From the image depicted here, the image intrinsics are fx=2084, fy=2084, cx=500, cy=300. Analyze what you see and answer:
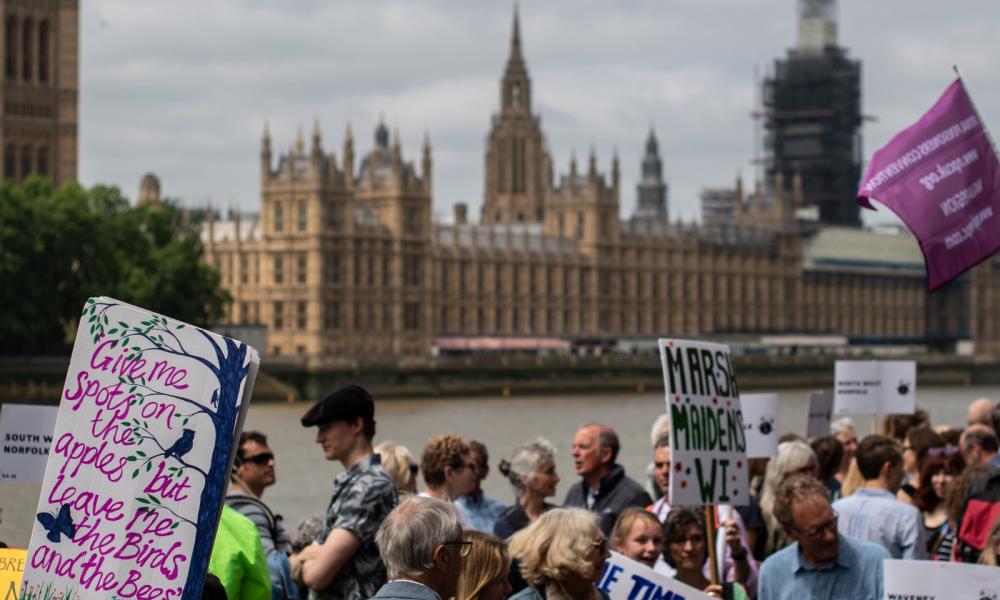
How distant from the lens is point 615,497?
7.46 m

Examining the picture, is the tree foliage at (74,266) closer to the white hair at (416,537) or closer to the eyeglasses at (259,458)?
the eyeglasses at (259,458)

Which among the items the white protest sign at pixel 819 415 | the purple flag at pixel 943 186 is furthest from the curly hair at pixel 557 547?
the white protest sign at pixel 819 415

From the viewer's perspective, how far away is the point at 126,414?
4.04m

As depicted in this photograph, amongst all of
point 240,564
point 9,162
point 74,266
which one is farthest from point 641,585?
point 9,162

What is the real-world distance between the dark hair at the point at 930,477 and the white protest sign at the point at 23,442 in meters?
3.31

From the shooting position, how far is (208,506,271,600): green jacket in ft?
16.7

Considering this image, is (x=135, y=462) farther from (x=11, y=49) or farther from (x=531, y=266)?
(x=531, y=266)

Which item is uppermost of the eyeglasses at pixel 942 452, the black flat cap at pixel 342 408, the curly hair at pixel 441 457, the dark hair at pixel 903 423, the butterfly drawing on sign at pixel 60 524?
the black flat cap at pixel 342 408

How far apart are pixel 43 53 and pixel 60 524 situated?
Result: 6533 centimetres

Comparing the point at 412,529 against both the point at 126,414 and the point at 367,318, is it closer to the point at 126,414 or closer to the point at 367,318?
the point at 126,414

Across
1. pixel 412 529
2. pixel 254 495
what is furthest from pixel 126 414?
pixel 254 495

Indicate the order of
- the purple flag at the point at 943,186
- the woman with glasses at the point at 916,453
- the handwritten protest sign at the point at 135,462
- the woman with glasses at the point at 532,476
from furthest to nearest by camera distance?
the woman with glasses at the point at 916,453 < the purple flag at the point at 943,186 < the woman with glasses at the point at 532,476 < the handwritten protest sign at the point at 135,462

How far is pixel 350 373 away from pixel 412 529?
55.8m

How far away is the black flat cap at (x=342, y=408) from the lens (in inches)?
227
